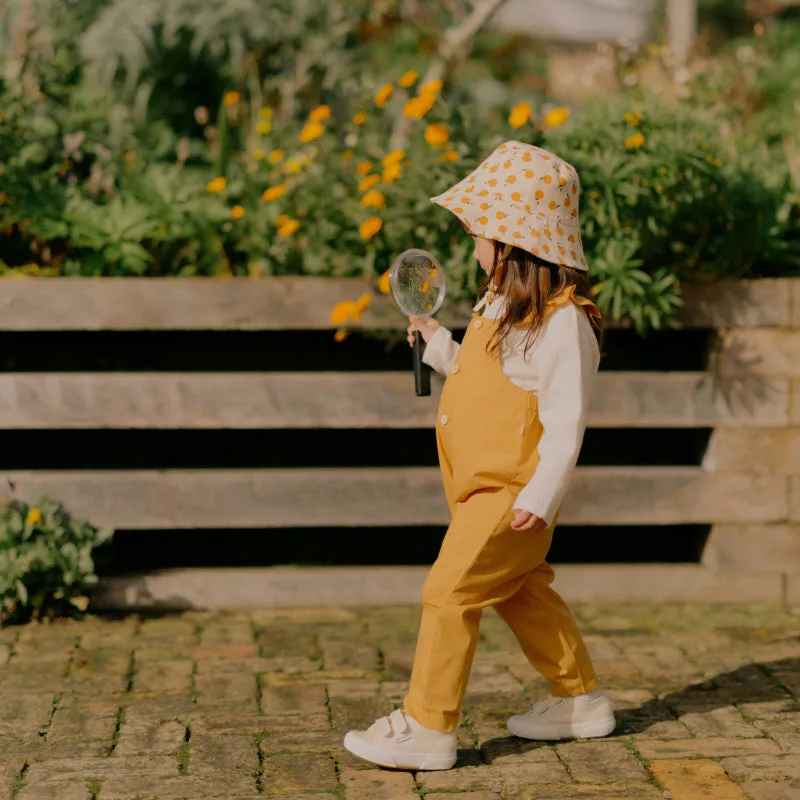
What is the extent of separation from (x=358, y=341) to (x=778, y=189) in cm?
168

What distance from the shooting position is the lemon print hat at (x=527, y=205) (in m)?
2.96

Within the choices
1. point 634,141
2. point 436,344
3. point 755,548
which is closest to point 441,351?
point 436,344

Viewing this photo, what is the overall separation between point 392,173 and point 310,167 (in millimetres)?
559

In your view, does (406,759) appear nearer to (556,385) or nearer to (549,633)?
(549,633)

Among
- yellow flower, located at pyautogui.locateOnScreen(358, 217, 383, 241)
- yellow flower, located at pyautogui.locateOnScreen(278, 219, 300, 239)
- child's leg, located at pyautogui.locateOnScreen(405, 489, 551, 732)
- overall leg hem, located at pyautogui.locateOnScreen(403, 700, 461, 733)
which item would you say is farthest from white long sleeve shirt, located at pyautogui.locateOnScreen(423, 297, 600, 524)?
yellow flower, located at pyautogui.locateOnScreen(278, 219, 300, 239)

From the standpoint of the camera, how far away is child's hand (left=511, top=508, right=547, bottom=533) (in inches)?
114

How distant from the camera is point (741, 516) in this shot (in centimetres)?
454

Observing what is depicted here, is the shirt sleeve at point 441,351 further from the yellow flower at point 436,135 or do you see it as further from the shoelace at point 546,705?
the yellow flower at point 436,135

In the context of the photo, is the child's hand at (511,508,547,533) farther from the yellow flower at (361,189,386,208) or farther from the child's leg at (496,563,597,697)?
the yellow flower at (361,189,386,208)

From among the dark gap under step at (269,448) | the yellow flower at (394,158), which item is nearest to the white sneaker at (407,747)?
the yellow flower at (394,158)

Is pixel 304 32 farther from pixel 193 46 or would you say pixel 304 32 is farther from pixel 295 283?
pixel 295 283

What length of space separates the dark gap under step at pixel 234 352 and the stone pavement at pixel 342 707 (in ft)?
3.44

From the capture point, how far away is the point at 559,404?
9.63ft

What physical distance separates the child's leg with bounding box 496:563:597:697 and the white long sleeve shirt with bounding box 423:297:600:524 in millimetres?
306
